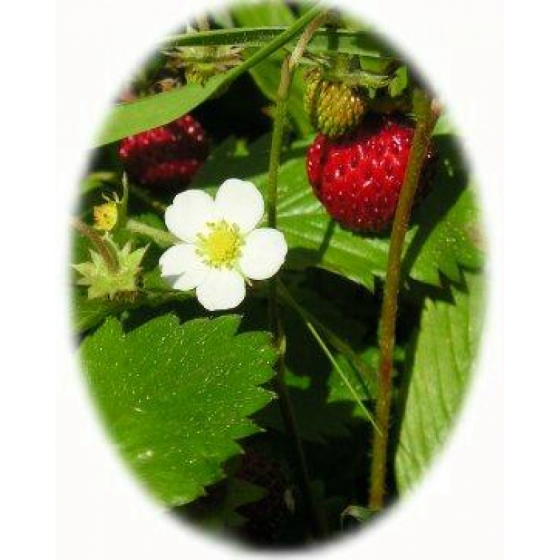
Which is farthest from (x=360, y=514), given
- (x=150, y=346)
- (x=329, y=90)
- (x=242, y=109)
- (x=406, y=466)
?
(x=242, y=109)

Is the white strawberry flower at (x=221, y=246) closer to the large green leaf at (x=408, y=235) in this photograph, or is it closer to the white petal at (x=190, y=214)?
the white petal at (x=190, y=214)

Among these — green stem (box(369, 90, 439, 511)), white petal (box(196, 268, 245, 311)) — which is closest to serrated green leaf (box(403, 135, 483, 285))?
green stem (box(369, 90, 439, 511))

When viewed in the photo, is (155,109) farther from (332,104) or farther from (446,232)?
(446,232)

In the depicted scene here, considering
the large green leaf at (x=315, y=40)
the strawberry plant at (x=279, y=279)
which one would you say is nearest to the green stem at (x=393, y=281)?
the strawberry plant at (x=279, y=279)

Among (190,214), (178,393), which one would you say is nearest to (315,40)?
(190,214)

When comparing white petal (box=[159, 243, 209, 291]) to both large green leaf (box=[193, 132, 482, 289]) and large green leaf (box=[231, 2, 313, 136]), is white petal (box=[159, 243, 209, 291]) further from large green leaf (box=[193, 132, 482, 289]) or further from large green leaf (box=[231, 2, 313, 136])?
large green leaf (box=[231, 2, 313, 136])

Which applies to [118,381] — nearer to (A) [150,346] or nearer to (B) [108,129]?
(A) [150,346]
